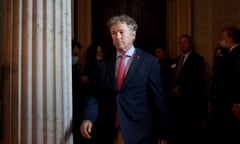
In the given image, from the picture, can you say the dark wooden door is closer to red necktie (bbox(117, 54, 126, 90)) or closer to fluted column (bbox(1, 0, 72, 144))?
red necktie (bbox(117, 54, 126, 90))

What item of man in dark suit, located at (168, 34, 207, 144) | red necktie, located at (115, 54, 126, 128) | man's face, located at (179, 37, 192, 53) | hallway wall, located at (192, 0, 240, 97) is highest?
hallway wall, located at (192, 0, 240, 97)

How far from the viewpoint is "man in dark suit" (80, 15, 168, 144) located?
7.44 ft

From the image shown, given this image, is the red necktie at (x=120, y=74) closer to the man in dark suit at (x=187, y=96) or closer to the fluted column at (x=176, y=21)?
the man in dark suit at (x=187, y=96)

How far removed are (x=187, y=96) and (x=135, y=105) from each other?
6.66 feet

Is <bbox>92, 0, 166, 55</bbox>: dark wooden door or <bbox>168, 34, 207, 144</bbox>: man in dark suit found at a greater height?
<bbox>92, 0, 166, 55</bbox>: dark wooden door

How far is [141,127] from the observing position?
228 cm

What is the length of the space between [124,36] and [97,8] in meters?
3.77

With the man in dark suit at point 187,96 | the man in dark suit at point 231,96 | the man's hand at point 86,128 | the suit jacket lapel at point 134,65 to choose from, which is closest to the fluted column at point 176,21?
the man in dark suit at point 187,96

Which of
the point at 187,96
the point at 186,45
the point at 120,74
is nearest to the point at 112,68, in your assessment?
the point at 120,74

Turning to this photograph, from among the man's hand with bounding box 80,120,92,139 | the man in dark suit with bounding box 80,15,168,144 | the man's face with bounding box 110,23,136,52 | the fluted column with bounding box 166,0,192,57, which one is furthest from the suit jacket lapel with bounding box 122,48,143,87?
the fluted column with bounding box 166,0,192,57

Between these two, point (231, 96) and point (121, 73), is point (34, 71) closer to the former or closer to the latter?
point (121, 73)

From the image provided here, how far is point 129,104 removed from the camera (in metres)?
2.27

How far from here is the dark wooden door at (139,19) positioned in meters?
5.97

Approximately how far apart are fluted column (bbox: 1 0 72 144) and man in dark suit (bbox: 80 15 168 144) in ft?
1.21
